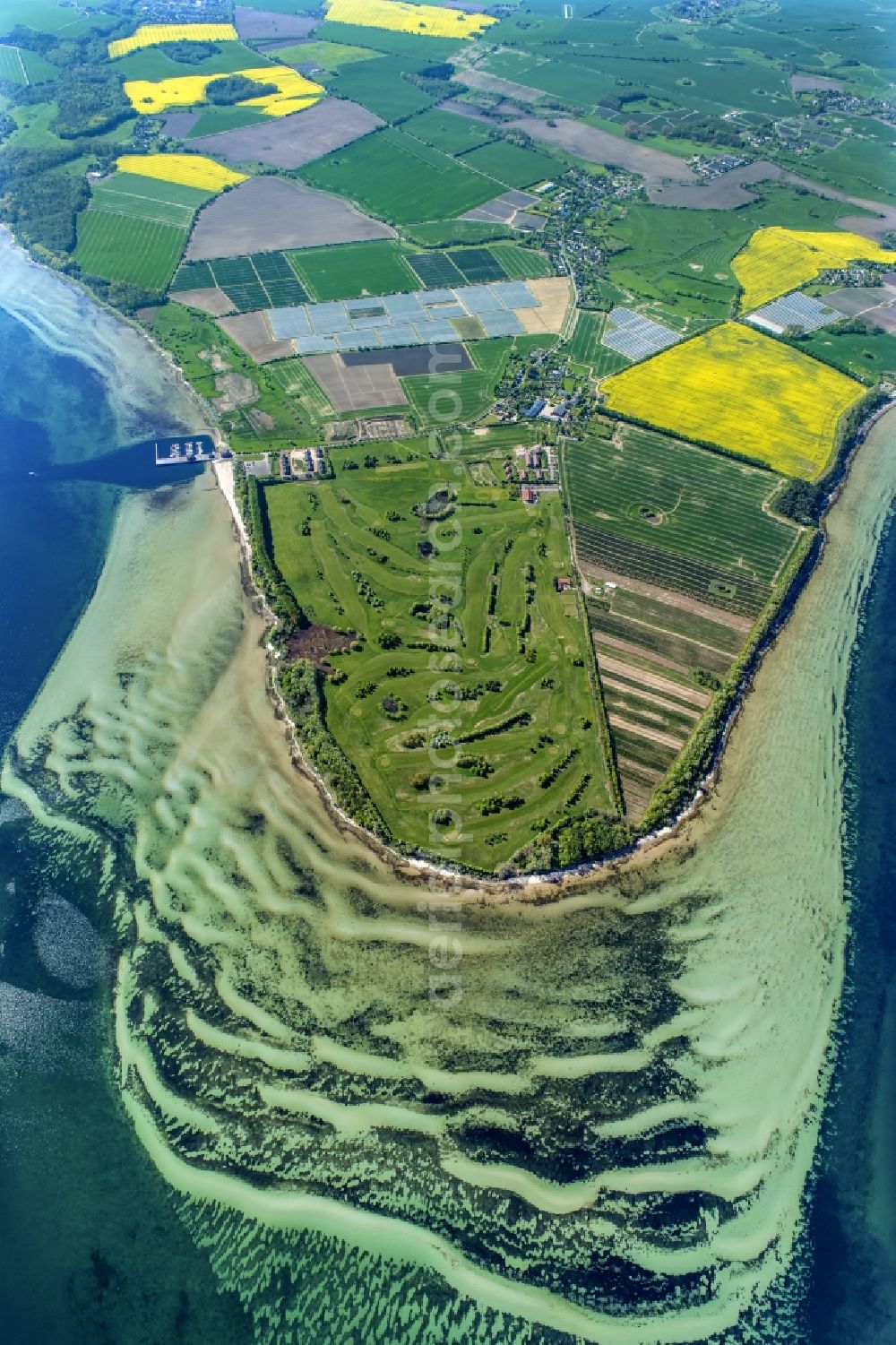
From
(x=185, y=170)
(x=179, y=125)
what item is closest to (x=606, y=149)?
(x=185, y=170)

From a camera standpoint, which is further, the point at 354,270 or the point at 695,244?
the point at 695,244

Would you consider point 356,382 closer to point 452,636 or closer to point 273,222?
point 452,636

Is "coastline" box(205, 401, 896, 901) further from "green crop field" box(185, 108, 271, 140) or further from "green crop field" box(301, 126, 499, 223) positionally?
"green crop field" box(185, 108, 271, 140)

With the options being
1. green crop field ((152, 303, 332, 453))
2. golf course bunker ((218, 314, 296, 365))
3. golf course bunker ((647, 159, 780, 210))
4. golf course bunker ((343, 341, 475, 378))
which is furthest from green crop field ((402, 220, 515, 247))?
green crop field ((152, 303, 332, 453))

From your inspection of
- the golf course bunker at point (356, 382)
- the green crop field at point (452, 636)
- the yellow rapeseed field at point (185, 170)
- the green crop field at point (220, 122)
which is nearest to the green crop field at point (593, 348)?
the golf course bunker at point (356, 382)

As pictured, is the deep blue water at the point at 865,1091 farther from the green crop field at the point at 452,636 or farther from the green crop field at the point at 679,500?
the green crop field at the point at 452,636

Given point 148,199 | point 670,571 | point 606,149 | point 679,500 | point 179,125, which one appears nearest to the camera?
point 670,571
